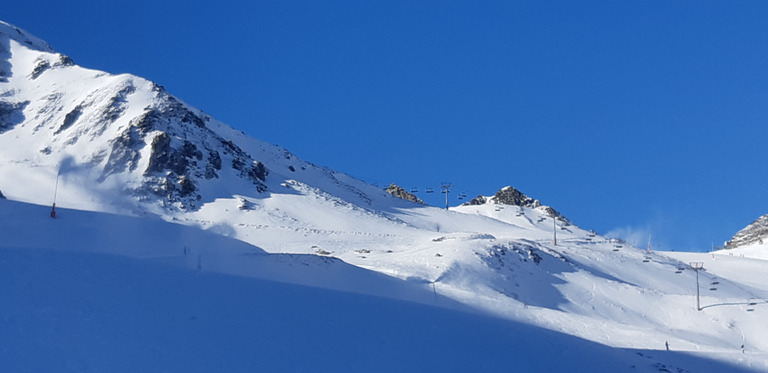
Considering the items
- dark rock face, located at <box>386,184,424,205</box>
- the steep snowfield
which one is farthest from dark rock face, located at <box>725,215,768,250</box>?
the steep snowfield

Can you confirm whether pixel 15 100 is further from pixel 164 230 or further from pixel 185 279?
pixel 185 279

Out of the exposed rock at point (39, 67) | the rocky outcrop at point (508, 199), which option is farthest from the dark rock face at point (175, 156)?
the rocky outcrop at point (508, 199)

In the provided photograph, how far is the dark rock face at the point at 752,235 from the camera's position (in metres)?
149

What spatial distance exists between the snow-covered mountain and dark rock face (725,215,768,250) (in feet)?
139

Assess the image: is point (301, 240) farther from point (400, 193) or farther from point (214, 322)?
point (400, 193)

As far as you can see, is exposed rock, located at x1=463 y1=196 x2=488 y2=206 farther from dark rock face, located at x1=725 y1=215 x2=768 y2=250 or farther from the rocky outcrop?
dark rock face, located at x1=725 y1=215 x2=768 y2=250

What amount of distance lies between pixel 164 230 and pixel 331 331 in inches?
595

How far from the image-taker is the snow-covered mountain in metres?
31.6

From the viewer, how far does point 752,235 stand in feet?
511

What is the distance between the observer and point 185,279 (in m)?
27.9

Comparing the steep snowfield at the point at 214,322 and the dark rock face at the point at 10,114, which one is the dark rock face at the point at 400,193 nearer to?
the dark rock face at the point at 10,114

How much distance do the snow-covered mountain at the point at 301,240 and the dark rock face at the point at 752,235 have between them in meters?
42.4

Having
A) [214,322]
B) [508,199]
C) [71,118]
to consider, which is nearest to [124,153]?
[71,118]

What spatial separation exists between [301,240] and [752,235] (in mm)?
112487
